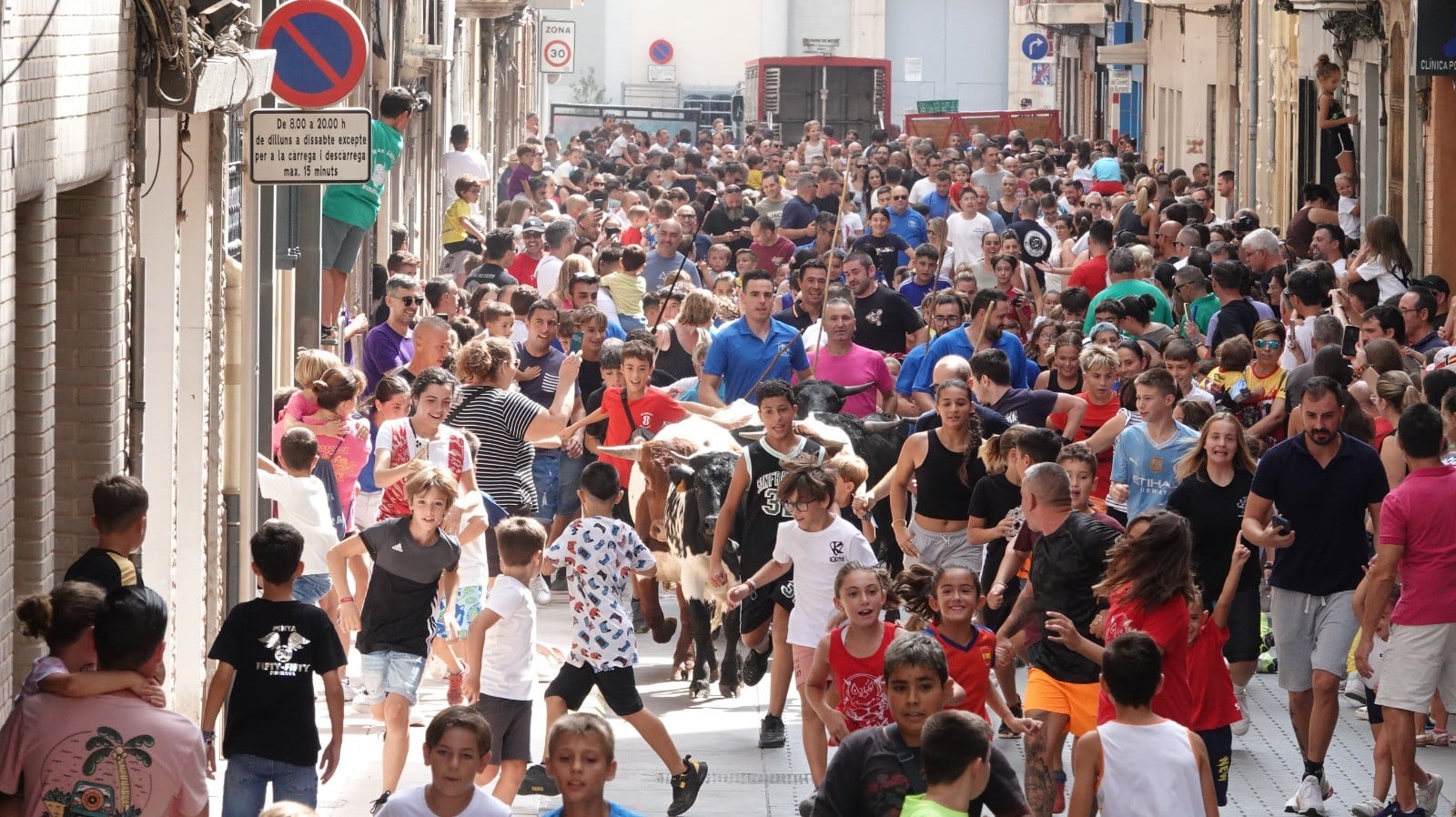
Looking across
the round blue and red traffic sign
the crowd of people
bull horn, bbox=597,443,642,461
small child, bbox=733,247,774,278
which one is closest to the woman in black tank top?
the crowd of people

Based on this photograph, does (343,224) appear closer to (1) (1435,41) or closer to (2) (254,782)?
(1) (1435,41)

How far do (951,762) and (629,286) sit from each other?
1130 cm

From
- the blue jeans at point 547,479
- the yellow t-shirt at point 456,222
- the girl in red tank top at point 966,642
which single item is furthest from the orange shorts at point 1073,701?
the yellow t-shirt at point 456,222

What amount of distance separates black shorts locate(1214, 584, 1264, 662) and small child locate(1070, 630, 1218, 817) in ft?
10.5

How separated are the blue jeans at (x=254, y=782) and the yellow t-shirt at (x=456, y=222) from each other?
49.1 feet

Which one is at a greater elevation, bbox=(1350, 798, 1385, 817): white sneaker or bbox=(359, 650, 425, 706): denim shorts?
bbox=(359, 650, 425, 706): denim shorts

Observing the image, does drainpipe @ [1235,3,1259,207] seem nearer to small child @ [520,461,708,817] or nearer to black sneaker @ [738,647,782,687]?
black sneaker @ [738,647,782,687]

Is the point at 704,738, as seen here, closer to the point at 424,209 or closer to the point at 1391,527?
the point at 1391,527

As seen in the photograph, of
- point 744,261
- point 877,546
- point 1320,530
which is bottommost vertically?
point 877,546

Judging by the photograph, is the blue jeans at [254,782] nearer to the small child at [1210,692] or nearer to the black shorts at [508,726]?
the black shorts at [508,726]

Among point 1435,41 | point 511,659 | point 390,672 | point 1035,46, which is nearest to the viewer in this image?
point 511,659

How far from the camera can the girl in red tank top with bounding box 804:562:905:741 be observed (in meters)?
8.14

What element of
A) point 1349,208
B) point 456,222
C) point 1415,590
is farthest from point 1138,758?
point 456,222

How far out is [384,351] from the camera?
13.8 m
